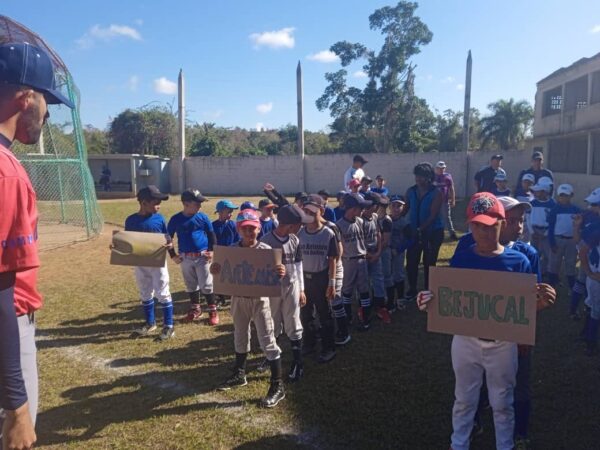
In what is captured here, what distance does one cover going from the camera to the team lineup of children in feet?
10.2

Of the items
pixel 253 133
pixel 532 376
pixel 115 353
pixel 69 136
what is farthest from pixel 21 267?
pixel 253 133

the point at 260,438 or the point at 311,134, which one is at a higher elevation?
the point at 311,134

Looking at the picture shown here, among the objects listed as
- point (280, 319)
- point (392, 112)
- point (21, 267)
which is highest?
point (392, 112)

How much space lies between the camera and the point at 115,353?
5.64m

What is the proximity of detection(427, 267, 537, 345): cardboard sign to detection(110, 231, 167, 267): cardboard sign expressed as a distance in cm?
370

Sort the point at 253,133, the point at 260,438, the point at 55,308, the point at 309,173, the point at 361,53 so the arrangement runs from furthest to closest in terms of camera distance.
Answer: the point at 253,133 < the point at 361,53 < the point at 309,173 < the point at 55,308 < the point at 260,438

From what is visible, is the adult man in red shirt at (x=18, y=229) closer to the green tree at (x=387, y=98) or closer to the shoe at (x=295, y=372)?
the shoe at (x=295, y=372)

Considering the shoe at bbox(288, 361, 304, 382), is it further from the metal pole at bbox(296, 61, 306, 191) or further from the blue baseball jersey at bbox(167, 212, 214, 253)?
the metal pole at bbox(296, 61, 306, 191)

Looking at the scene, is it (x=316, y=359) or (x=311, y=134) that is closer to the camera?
(x=316, y=359)

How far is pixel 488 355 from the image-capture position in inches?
Answer: 121

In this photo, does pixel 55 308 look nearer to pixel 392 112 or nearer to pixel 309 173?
pixel 309 173

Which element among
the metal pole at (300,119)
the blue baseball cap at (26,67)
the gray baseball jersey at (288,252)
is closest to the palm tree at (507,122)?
the metal pole at (300,119)

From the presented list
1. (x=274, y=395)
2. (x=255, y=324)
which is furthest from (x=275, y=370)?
(x=255, y=324)

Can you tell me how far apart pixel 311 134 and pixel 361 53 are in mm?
21040
